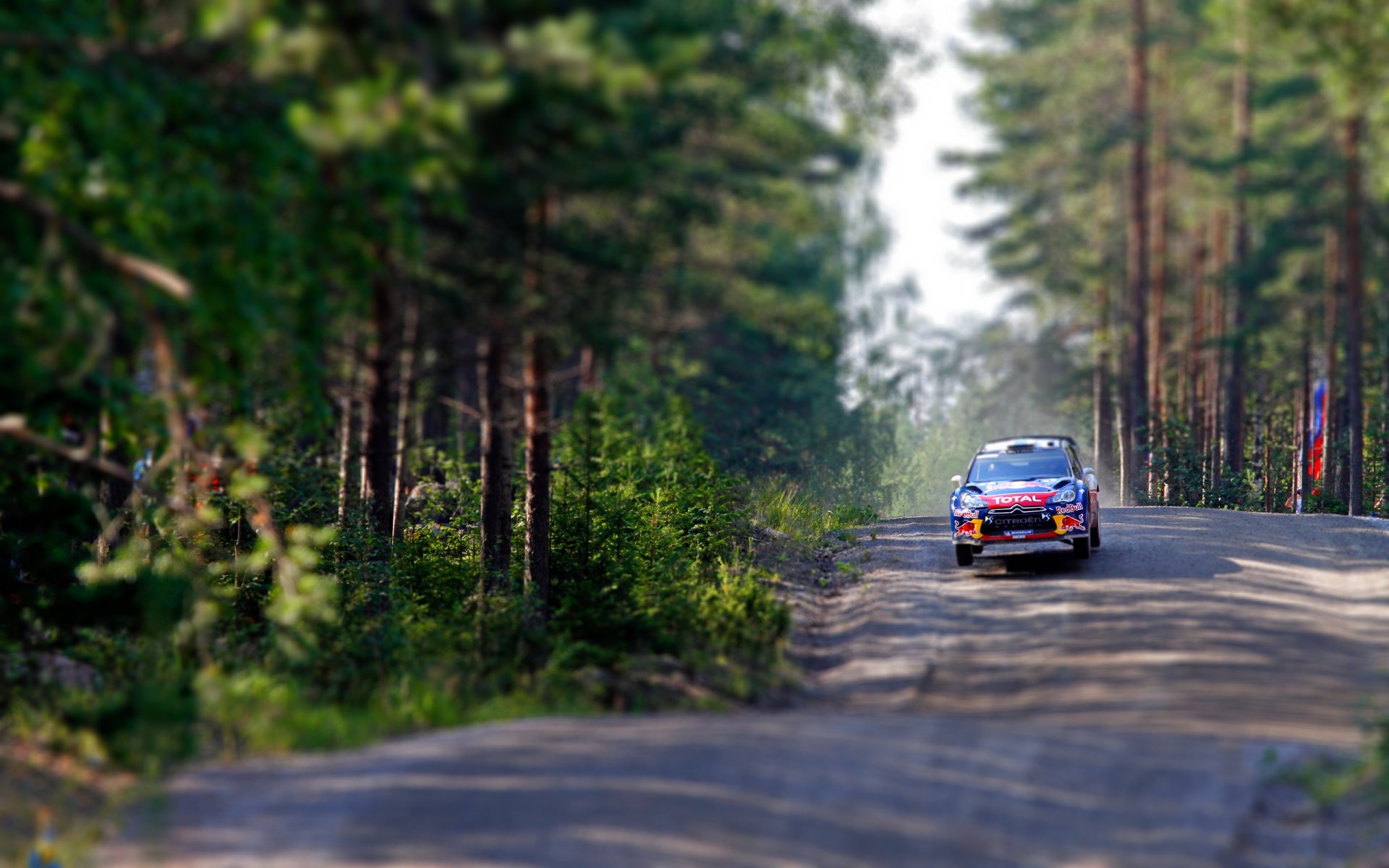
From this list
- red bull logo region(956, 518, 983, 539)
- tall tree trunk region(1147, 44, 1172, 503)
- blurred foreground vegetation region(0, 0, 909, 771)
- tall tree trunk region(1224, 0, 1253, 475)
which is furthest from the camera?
tall tree trunk region(1147, 44, 1172, 503)

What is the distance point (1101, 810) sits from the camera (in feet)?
29.6

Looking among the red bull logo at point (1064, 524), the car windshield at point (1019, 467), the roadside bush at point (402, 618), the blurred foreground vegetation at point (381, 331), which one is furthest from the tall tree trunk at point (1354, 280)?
the roadside bush at point (402, 618)

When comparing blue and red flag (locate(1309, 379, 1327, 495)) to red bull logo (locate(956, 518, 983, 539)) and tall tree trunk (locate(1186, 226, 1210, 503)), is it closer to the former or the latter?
tall tree trunk (locate(1186, 226, 1210, 503))

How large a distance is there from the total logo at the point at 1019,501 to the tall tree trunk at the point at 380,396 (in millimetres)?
8776

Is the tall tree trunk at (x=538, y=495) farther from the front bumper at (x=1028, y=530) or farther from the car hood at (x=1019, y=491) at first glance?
the car hood at (x=1019, y=491)

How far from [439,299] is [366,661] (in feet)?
12.5

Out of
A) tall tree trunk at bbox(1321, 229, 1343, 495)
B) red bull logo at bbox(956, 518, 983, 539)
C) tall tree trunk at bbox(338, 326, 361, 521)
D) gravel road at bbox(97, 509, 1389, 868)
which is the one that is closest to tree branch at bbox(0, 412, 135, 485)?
gravel road at bbox(97, 509, 1389, 868)

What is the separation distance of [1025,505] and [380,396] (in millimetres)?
9918

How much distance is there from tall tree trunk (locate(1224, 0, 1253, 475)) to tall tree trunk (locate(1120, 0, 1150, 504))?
2.77m

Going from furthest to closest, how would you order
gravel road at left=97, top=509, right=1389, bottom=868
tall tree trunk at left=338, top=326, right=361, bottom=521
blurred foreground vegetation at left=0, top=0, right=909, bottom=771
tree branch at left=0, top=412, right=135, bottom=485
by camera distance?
tall tree trunk at left=338, top=326, right=361, bottom=521
tree branch at left=0, top=412, right=135, bottom=485
blurred foreground vegetation at left=0, top=0, right=909, bottom=771
gravel road at left=97, top=509, right=1389, bottom=868

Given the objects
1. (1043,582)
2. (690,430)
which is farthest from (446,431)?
(1043,582)

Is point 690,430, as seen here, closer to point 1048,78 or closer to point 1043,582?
point 1043,582

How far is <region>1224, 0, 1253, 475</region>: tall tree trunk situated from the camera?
1624 inches

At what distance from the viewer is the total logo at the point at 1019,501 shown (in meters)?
20.2
